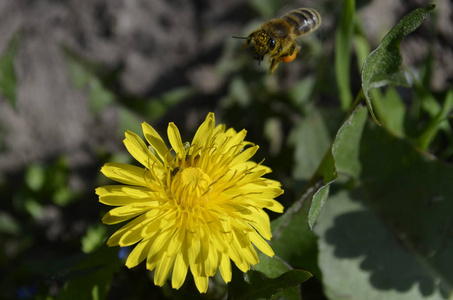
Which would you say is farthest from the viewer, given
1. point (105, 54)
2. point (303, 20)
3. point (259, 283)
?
point (105, 54)

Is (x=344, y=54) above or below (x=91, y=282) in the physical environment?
above

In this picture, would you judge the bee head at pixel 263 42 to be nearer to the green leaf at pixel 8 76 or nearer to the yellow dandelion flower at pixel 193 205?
the yellow dandelion flower at pixel 193 205

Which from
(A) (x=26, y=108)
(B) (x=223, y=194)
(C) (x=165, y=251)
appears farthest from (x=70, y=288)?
(A) (x=26, y=108)

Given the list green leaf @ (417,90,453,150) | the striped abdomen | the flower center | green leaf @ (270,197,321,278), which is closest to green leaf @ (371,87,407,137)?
green leaf @ (417,90,453,150)

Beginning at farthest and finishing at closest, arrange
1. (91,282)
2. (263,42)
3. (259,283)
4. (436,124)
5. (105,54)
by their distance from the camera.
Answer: (105,54) → (436,124) → (91,282) → (263,42) → (259,283)

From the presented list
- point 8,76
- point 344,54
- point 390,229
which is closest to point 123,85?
point 8,76

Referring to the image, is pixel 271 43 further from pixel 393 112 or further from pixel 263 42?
pixel 393 112

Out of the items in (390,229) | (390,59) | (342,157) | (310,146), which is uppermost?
(390,59)
